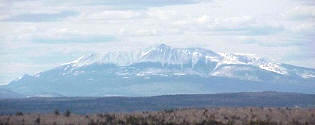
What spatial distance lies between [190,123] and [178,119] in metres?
3.79

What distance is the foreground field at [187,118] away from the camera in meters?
101

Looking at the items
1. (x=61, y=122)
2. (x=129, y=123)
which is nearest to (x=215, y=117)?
(x=129, y=123)

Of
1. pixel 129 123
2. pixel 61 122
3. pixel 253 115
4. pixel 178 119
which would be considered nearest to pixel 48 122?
pixel 61 122

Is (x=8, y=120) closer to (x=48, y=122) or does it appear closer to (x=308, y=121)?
(x=48, y=122)

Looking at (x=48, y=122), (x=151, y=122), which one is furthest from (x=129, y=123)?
(x=48, y=122)

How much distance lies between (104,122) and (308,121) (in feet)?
77.9

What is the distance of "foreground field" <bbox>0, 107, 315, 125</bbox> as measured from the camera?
100537 millimetres

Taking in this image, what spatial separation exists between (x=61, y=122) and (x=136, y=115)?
42.6ft

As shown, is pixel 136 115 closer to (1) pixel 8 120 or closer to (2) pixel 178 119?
(2) pixel 178 119

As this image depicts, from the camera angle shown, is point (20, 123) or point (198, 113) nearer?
point (20, 123)

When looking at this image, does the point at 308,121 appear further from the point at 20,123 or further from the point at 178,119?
the point at 20,123

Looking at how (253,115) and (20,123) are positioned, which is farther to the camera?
(253,115)

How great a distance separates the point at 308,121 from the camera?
103m

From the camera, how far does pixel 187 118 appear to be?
105438 millimetres
